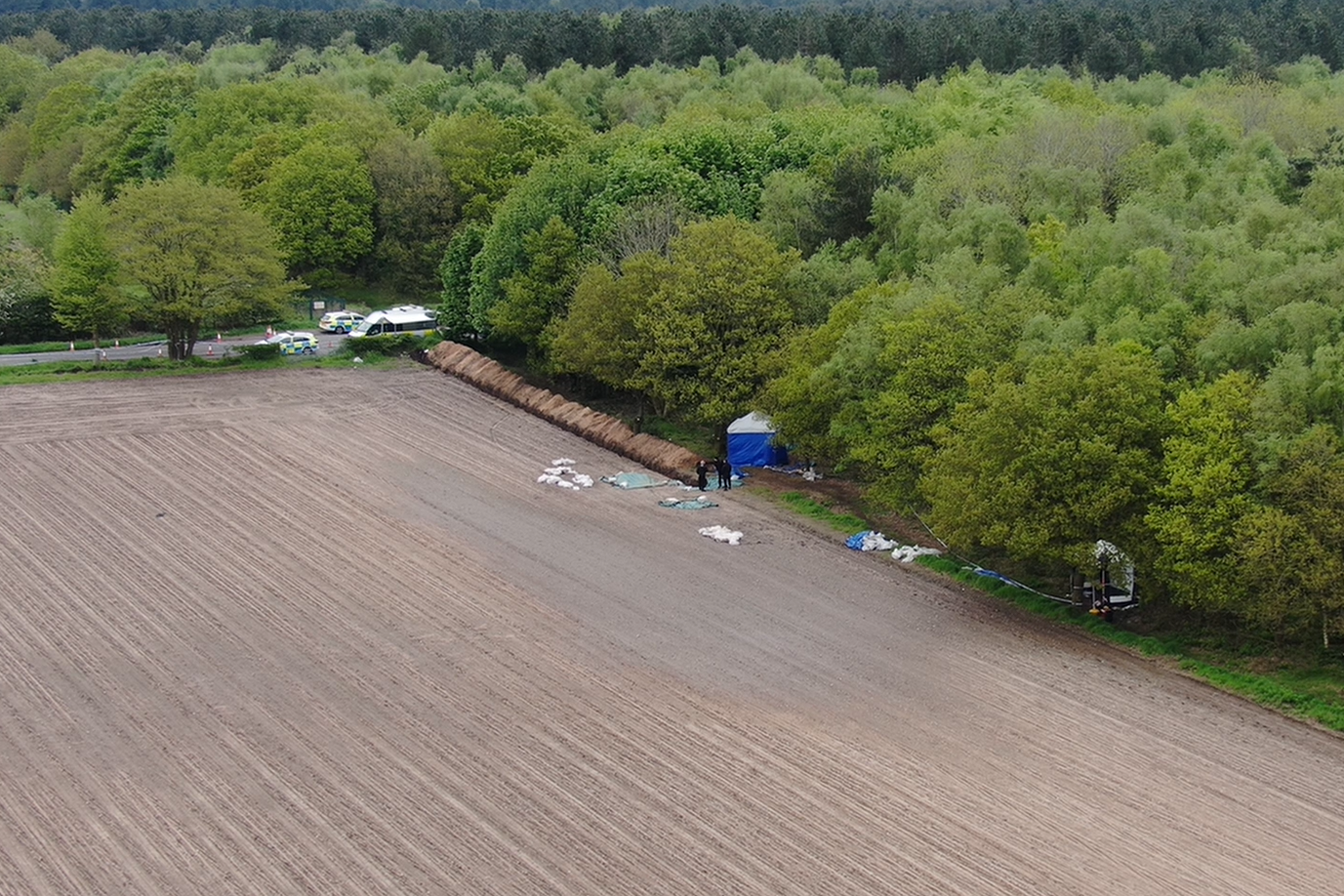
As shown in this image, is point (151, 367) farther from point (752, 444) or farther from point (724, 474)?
point (724, 474)

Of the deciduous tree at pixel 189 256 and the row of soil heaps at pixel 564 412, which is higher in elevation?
the deciduous tree at pixel 189 256

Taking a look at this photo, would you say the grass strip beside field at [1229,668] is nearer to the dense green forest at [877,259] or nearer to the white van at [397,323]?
the dense green forest at [877,259]

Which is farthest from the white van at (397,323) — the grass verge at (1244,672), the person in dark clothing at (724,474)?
the grass verge at (1244,672)

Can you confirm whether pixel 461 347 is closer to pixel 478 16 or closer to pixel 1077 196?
pixel 1077 196

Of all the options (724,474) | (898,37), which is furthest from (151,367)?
(898,37)

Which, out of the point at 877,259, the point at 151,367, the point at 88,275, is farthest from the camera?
the point at 88,275

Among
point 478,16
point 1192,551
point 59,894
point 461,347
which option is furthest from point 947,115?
point 478,16
